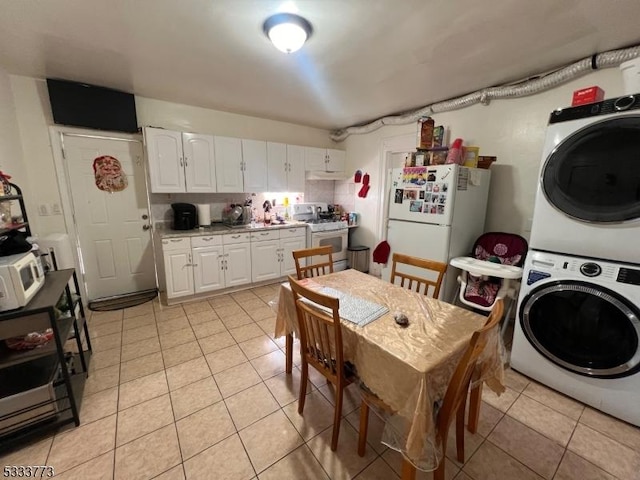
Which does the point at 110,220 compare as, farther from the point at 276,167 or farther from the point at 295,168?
the point at 295,168

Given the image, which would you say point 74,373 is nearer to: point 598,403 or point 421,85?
point 598,403

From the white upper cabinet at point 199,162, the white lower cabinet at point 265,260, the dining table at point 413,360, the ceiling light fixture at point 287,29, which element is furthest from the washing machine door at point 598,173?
the white upper cabinet at point 199,162

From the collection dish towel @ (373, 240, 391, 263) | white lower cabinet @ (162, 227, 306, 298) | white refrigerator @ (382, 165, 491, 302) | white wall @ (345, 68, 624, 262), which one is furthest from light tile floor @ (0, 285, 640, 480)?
white wall @ (345, 68, 624, 262)

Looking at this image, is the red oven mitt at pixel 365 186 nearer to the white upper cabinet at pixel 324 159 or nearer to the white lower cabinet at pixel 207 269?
the white upper cabinet at pixel 324 159

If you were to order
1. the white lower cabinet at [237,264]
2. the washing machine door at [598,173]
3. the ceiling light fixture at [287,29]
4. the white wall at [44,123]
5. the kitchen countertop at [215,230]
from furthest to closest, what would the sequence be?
the white lower cabinet at [237,264]
the kitchen countertop at [215,230]
the white wall at [44,123]
the ceiling light fixture at [287,29]
the washing machine door at [598,173]

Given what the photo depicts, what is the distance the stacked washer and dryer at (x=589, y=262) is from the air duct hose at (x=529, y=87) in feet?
2.57

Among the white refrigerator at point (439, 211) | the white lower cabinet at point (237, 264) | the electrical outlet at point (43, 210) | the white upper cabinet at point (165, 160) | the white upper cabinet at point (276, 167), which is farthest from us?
the white upper cabinet at point (276, 167)

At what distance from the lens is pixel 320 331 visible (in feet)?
4.59

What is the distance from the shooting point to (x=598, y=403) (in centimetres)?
169

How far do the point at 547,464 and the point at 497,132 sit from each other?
2.78 meters

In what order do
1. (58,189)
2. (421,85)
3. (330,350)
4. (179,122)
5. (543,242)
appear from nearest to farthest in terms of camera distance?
1. (330,350)
2. (543,242)
3. (421,85)
4. (58,189)
5. (179,122)

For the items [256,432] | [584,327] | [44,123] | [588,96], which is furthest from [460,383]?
[44,123]

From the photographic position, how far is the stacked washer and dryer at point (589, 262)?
151 centimetres

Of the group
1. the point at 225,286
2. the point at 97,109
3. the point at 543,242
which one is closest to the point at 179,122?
the point at 97,109
